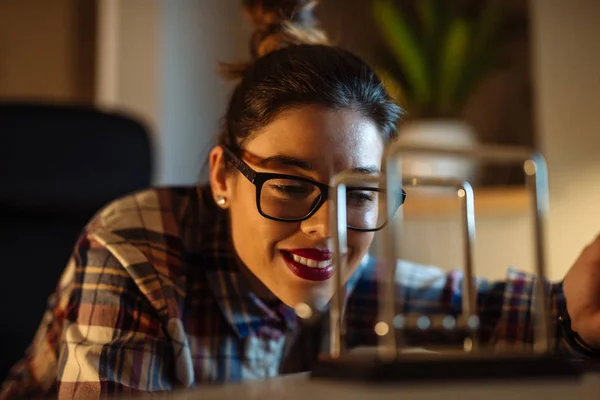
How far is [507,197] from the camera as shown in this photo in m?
1.52

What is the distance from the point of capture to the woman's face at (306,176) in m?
0.73

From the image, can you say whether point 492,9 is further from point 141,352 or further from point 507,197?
point 141,352

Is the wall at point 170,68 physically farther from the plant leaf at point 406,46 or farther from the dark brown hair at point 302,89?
the dark brown hair at point 302,89

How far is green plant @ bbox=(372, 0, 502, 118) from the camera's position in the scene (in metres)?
1.80

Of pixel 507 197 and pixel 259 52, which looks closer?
pixel 259 52

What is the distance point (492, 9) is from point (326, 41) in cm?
98

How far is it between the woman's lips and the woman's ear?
15 cm

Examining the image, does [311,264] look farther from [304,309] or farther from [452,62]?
[452,62]

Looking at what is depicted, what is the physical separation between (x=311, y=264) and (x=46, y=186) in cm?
70

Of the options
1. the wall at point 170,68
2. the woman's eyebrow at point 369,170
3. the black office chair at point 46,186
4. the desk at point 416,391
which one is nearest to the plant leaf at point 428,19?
the wall at point 170,68

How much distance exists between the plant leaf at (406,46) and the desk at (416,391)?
1411 mm

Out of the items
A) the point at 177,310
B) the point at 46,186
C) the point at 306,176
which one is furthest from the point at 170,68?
the point at 306,176

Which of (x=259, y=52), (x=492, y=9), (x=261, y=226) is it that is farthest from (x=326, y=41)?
(x=492, y=9)

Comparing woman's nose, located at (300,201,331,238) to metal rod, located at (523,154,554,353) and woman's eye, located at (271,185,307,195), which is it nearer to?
woman's eye, located at (271,185,307,195)
